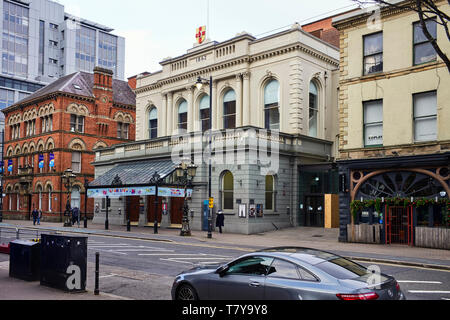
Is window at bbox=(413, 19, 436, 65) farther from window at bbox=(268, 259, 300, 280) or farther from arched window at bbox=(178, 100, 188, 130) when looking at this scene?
arched window at bbox=(178, 100, 188, 130)

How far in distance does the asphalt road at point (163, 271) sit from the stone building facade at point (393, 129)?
7.63 m

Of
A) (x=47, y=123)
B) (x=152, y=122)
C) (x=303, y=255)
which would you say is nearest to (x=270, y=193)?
(x=152, y=122)

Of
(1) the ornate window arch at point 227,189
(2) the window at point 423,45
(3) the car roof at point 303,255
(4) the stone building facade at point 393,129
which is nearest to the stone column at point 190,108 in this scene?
(1) the ornate window arch at point 227,189

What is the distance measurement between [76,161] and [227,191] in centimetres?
2667

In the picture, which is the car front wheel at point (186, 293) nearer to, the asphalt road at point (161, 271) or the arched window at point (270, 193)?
the asphalt road at point (161, 271)

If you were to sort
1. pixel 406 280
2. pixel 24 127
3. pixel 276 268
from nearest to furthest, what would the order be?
1. pixel 276 268
2. pixel 406 280
3. pixel 24 127

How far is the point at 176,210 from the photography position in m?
36.5

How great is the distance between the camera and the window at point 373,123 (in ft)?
83.1

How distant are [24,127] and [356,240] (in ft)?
157

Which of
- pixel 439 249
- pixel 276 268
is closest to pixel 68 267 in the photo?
pixel 276 268

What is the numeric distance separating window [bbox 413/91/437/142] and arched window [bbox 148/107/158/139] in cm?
2786

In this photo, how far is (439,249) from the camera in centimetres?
2194

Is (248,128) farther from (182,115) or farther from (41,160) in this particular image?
(41,160)

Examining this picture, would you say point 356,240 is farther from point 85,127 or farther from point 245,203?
point 85,127
